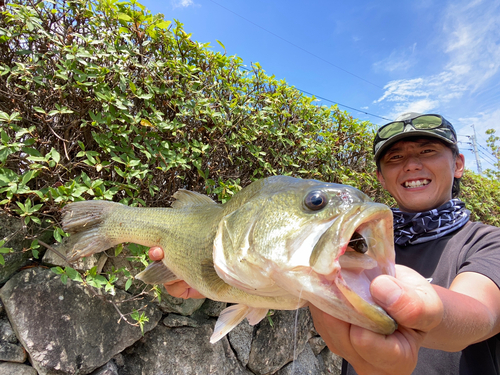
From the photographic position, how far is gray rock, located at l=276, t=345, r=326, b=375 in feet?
11.2

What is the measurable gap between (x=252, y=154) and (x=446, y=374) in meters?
2.34

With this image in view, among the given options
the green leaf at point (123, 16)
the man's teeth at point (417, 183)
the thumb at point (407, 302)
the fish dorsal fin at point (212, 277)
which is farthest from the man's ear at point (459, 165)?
the green leaf at point (123, 16)

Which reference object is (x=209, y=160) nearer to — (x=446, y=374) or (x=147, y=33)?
(x=147, y=33)

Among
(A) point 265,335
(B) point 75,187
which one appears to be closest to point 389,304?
(B) point 75,187

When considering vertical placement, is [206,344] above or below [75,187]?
below

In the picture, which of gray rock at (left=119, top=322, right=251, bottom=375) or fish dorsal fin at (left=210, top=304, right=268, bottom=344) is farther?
gray rock at (left=119, top=322, right=251, bottom=375)

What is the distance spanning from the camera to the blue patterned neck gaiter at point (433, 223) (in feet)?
6.70

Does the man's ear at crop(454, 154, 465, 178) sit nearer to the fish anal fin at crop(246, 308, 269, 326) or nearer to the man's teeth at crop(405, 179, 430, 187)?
the man's teeth at crop(405, 179, 430, 187)

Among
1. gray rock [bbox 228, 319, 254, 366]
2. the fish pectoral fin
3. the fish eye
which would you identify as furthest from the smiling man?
gray rock [bbox 228, 319, 254, 366]

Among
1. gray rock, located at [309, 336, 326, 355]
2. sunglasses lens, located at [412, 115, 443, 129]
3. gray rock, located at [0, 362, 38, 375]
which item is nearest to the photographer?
gray rock, located at [0, 362, 38, 375]

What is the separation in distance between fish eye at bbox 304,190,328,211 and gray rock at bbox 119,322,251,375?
90.8 inches

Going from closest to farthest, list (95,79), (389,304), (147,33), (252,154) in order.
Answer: (389,304) < (95,79) < (147,33) < (252,154)

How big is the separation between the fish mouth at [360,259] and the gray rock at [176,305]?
214cm

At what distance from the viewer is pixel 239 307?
1465 millimetres
